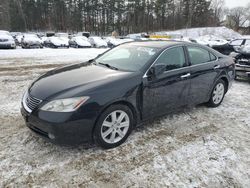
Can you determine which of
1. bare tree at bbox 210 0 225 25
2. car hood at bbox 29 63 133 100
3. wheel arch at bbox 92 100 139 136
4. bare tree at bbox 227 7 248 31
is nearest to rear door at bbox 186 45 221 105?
wheel arch at bbox 92 100 139 136

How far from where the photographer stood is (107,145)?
3.05m

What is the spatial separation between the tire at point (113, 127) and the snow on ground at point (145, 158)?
12 cm

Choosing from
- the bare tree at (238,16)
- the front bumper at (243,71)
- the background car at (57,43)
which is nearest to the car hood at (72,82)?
the front bumper at (243,71)

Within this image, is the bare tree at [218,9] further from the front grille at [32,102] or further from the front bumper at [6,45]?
the front grille at [32,102]

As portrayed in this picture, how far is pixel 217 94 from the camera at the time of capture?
15.7 feet

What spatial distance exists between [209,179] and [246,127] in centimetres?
185

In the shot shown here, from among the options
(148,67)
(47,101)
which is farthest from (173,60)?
(47,101)

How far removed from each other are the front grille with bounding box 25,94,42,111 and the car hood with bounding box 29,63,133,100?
0.05 meters

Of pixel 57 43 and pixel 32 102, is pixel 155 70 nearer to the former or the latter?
pixel 32 102

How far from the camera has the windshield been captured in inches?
139

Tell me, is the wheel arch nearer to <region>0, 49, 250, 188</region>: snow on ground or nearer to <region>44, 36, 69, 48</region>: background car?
<region>0, 49, 250, 188</region>: snow on ground

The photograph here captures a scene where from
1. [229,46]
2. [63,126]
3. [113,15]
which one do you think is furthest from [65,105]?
[113,15]

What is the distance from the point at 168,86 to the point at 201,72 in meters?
0.99

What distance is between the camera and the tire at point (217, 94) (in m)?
4.69
